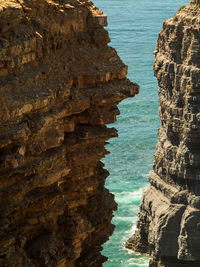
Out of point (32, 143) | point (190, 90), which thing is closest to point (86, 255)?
point (32, 143)

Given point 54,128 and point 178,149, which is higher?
point 54,128

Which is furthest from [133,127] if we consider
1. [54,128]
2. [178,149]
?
[54,128]

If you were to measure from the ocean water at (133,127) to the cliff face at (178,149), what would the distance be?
10.6 meters

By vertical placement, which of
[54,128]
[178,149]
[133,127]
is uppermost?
[54,128]

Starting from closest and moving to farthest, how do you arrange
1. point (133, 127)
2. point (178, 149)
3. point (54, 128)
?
point (54, 128)
point (178, 149)
point (133, 127)

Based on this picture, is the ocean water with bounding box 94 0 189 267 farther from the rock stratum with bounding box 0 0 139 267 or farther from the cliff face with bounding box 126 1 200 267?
the rock stratum with bounding box 0 0 139 267

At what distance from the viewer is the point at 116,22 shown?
161m

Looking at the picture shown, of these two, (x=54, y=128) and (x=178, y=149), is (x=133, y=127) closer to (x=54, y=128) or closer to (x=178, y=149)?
(x=178, y=149)

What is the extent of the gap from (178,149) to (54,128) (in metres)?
45.4

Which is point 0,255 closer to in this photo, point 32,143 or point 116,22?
point 32,143

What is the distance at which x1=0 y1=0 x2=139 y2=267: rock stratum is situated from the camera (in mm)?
21281

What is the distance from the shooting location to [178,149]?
221 ft

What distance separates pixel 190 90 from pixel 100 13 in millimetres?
38792

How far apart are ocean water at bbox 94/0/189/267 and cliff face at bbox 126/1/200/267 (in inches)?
417
